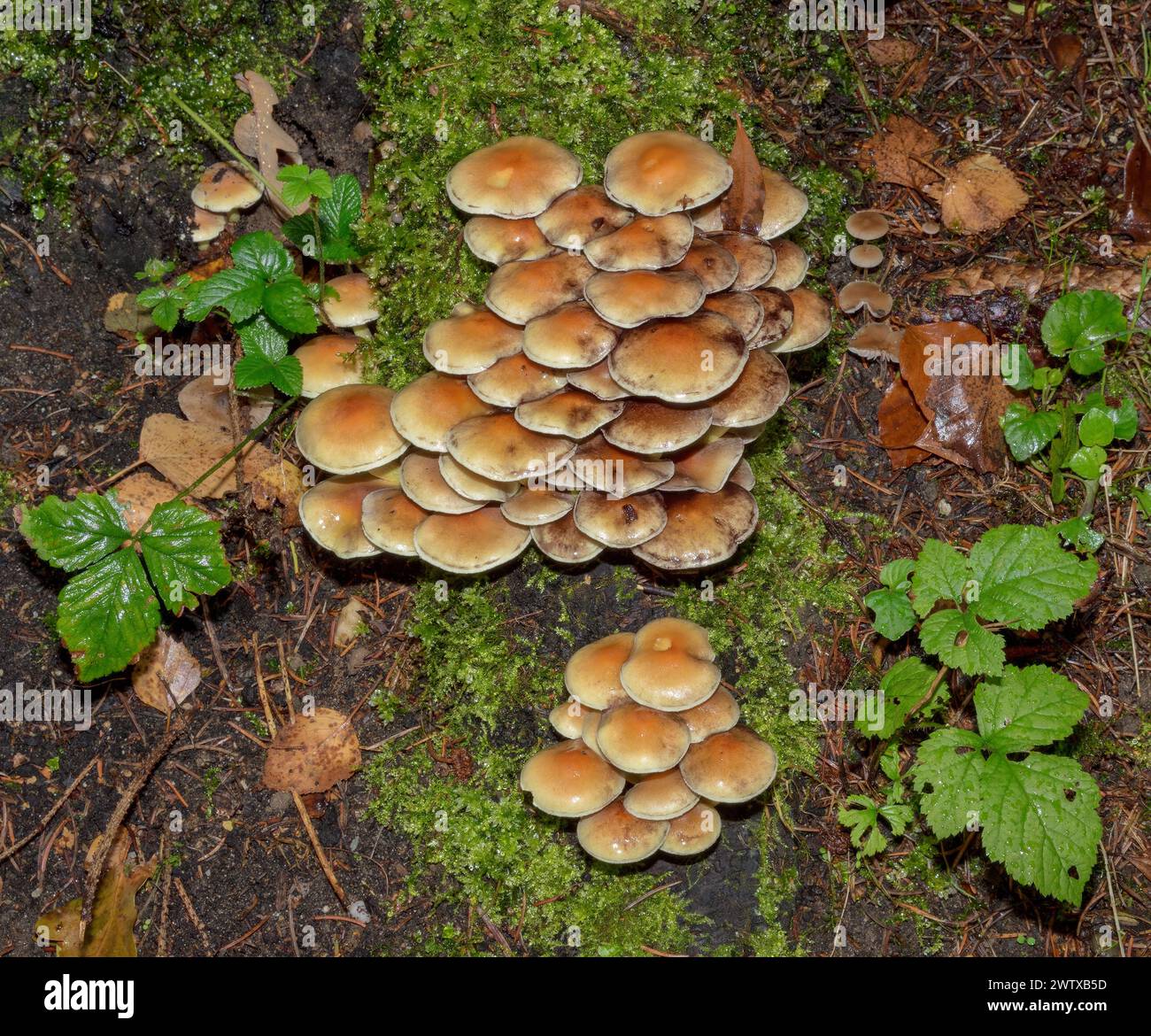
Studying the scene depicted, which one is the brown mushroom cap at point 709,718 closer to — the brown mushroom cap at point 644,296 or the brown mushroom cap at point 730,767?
the brown mushroom cap at point 730,767

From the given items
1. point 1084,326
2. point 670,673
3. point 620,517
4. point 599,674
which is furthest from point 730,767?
point 1084,326

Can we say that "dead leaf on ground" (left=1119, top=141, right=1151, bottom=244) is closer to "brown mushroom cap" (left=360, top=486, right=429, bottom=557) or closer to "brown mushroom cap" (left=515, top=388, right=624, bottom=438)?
"brown mushroom cap" (left=515, top=388, right=624, bottom=438)

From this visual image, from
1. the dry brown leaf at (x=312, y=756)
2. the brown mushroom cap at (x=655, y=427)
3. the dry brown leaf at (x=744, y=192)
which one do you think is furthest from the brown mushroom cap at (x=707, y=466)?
the dry brown leaf at (x=312, y=756)

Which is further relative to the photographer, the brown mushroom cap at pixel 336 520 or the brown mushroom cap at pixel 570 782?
the brown mushroom cap at pixel 336 520

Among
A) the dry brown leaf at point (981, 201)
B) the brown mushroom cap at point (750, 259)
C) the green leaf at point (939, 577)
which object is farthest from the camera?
the dry brown leaf at point (981, 201)

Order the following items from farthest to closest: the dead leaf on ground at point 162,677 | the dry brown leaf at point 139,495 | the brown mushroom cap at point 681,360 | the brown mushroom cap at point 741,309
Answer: the dry brown leaf at point 139,495, the dead leaf on ground at point 162,677, the brown mushroom cap at point 741,309, the brown mushroom cap at point 681,360

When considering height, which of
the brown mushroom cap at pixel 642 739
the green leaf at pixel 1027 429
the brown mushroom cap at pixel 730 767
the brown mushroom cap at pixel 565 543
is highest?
the green leaf at pixel 1027 429
